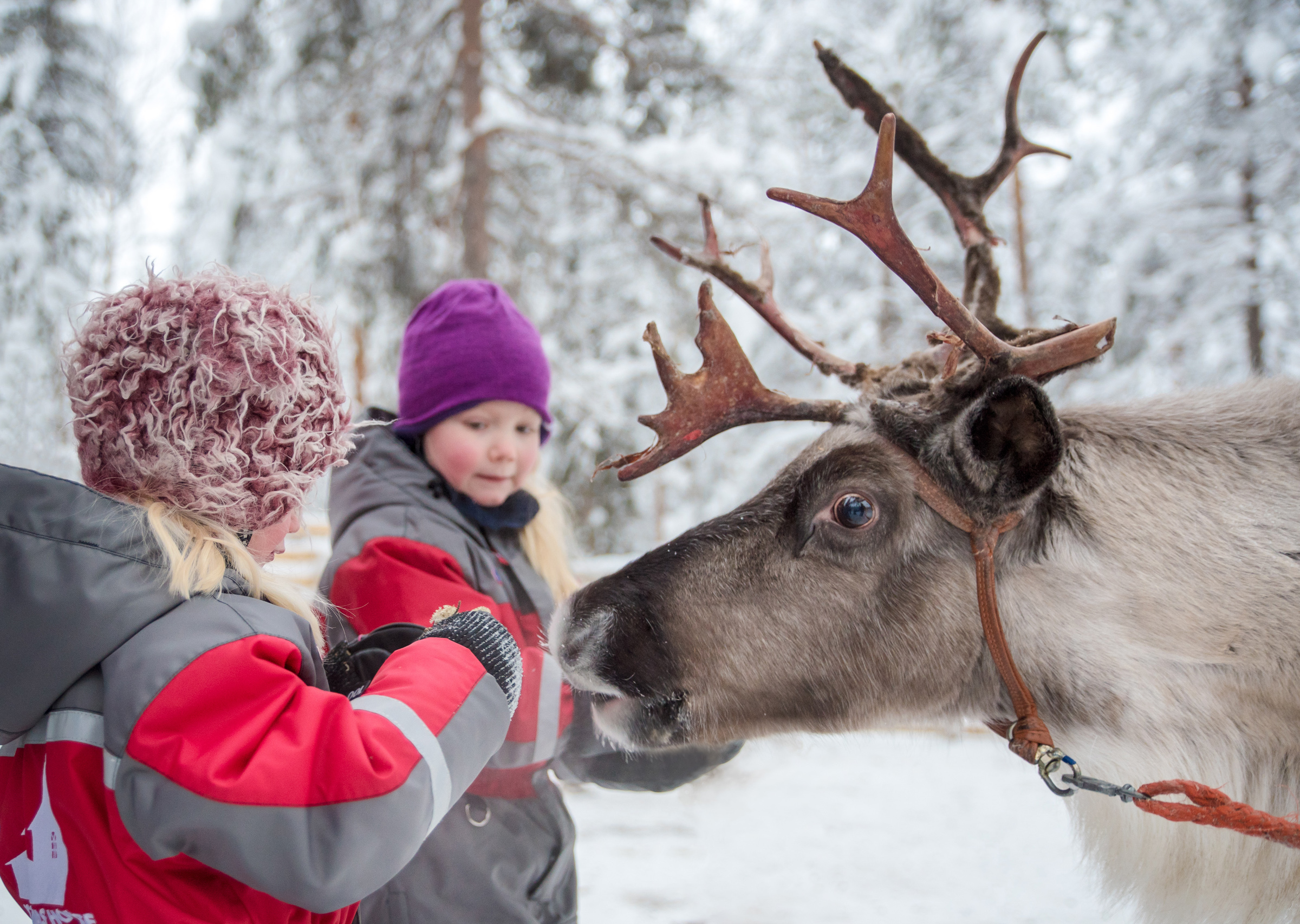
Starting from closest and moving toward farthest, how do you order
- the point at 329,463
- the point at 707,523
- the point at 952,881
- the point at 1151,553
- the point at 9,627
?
the point at 9,627, the point at 329,463, the point at 1151,553, the point at 707,523, the point at 952,881

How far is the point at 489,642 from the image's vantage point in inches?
53.6

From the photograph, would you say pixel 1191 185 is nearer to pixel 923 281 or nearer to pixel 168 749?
pixel 923 281

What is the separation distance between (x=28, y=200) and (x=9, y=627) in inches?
398

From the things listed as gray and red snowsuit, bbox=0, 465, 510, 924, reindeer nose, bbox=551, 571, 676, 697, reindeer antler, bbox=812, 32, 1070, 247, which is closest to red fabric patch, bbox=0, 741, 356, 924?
gray and red snowsuit, bbox=0, 465, 510, 924

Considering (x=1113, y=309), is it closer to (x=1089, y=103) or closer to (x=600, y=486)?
(x=1089, y=103)

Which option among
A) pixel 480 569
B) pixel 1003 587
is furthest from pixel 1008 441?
pixel 480 569

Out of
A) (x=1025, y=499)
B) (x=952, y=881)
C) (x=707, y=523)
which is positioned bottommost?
(x=952, y=881)

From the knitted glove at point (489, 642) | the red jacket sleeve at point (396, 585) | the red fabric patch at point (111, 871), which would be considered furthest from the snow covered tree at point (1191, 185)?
the red fabric patch at point (111, 871)

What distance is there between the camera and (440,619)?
148 cm

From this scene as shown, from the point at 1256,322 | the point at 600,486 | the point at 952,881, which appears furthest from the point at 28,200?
the point at 1256,322

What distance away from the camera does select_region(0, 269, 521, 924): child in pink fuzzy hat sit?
3.34 ft

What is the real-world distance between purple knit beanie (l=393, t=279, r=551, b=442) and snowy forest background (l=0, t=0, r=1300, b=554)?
423cm

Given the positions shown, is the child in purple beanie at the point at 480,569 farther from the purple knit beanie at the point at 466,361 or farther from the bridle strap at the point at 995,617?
the bridle strap at the point at 995,617

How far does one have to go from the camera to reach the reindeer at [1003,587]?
1.60 meters
